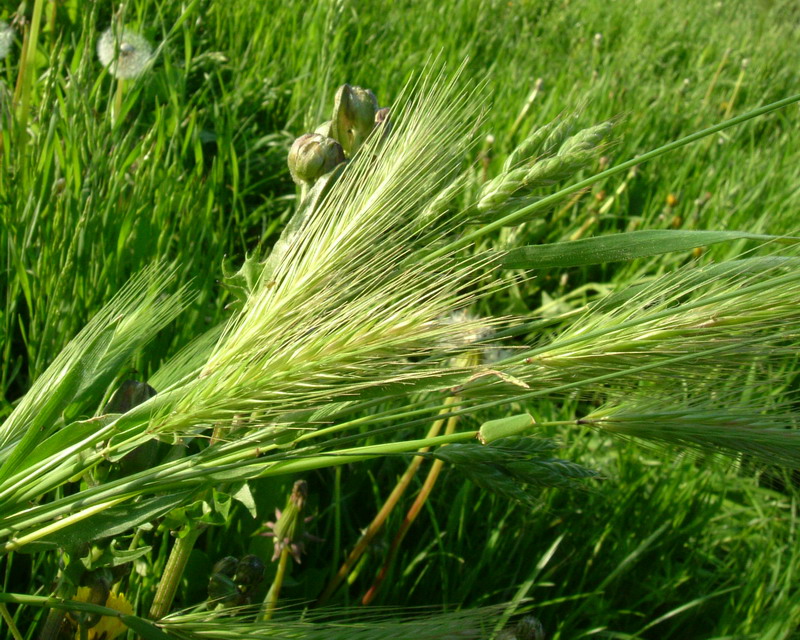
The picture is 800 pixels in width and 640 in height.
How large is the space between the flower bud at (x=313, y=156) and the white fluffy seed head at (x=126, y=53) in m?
0.71

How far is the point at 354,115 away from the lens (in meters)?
0.81

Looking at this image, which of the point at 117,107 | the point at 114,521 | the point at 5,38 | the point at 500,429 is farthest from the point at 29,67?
the point at 500,429

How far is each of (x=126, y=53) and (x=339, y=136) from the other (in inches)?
34.8

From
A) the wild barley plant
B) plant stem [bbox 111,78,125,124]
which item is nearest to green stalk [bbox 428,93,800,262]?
the wild barley plant

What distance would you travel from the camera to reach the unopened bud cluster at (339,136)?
0.77 m

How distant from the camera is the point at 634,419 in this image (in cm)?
66

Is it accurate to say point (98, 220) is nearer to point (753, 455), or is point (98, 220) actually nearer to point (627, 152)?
point (753, 455)

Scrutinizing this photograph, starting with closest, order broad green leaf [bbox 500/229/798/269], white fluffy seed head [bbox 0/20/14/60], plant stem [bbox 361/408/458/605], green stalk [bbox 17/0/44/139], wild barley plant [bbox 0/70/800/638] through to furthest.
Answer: wild barley plant [bbox 0/70/800/638] < broad green leaf [bbox 500/229/798/269] < plant stem [bbox 361/408/458/605] < green stalk [bbox 17/0/44/139] < white fluffy seed head [bbox 0/20/14/60]

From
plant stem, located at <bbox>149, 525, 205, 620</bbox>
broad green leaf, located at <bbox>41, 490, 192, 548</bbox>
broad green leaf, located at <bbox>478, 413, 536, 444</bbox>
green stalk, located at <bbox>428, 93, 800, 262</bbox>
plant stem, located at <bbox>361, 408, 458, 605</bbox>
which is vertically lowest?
plant stem, located at <bbox>361, 408, 458, 605</bbox>

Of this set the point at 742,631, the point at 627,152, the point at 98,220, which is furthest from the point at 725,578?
the point at 627,152

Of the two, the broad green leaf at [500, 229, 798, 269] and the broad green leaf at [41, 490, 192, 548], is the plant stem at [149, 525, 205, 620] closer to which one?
the broad green leaf at [41, 490, 192, 548]

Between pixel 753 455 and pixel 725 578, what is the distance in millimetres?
788

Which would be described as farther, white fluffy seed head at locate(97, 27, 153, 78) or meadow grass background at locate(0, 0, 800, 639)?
white fluffy seed head at locate(97, 27, 153, 78)

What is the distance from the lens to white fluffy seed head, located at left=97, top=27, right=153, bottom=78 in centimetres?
140
